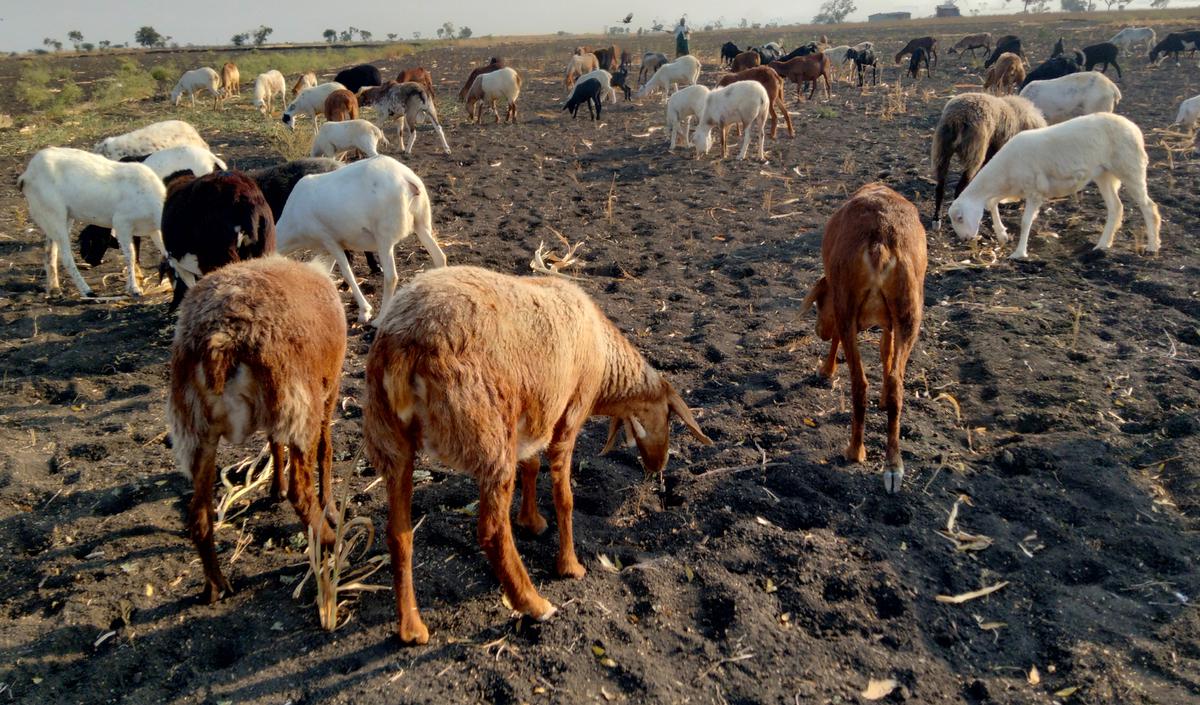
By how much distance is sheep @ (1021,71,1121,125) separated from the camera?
46.0ft

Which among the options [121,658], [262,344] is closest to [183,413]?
[262,344]

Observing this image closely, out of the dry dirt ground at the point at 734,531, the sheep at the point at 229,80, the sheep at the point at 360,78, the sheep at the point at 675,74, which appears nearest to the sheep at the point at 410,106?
the sheep at the point at 360,78

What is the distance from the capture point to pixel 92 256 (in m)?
8.84

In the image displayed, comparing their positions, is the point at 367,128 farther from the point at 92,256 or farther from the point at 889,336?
the point at 889,336

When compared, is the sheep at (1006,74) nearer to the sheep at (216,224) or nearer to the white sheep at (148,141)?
the white sheep at (148,141)

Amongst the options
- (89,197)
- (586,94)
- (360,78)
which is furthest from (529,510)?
(360,78)

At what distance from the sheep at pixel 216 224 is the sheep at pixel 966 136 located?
8777 millimetres

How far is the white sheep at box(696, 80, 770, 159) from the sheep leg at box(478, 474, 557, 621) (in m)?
12.5

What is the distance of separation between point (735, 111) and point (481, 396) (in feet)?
42.4

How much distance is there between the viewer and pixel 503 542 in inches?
128

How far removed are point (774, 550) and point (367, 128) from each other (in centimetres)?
1207

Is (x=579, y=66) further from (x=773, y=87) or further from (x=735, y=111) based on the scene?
(x=735, y=111)

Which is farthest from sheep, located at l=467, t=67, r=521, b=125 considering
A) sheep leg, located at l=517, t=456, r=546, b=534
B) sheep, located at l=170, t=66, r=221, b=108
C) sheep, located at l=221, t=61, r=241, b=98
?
sheep leg, located at l=517, t=456, r=546, b=534

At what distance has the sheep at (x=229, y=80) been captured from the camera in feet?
93.2
